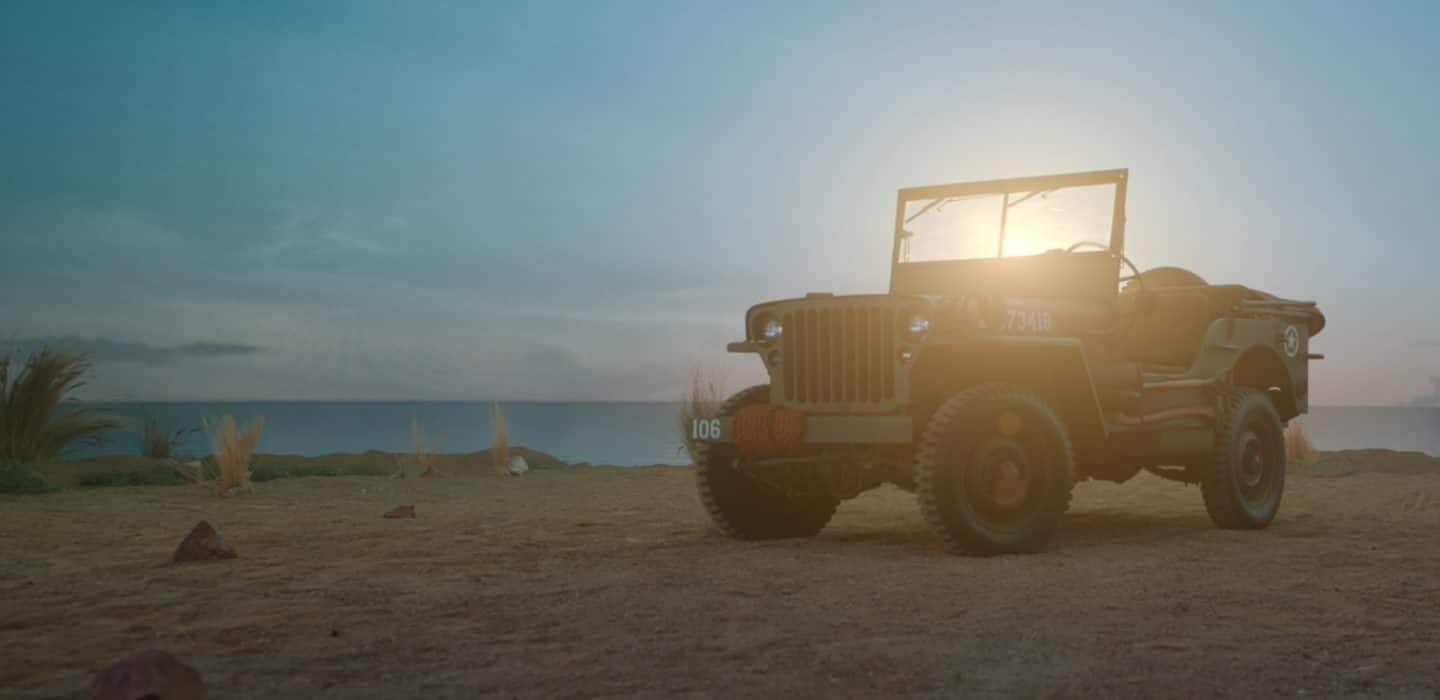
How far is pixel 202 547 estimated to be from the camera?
714 cm

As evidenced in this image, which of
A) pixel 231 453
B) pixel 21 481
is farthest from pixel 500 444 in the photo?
pixel 21 481

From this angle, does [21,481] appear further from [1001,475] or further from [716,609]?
[1001,475]

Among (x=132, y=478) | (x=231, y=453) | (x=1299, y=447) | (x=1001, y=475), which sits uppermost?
(x=1299, y=447)

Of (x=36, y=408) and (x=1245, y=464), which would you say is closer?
(x=1245, y=464)

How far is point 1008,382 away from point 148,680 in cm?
519

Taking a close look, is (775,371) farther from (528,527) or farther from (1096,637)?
(1096,637)

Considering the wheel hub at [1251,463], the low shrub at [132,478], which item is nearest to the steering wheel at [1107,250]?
the wheel hub at [1251,463]

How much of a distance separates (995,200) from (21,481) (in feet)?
31.5

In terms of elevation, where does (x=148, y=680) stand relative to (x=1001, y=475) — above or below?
below

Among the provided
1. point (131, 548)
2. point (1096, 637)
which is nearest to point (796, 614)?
point (1096, 637)

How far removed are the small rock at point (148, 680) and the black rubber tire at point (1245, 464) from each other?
7.21 meters

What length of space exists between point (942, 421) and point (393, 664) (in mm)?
3496

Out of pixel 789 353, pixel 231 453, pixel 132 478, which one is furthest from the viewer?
pixel 132 478

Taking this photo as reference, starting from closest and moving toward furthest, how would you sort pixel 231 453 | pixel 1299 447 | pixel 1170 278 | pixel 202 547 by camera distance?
pixel 202 547 → pixel 1170 278 → pixel 231 453 → pixel 1299 447
